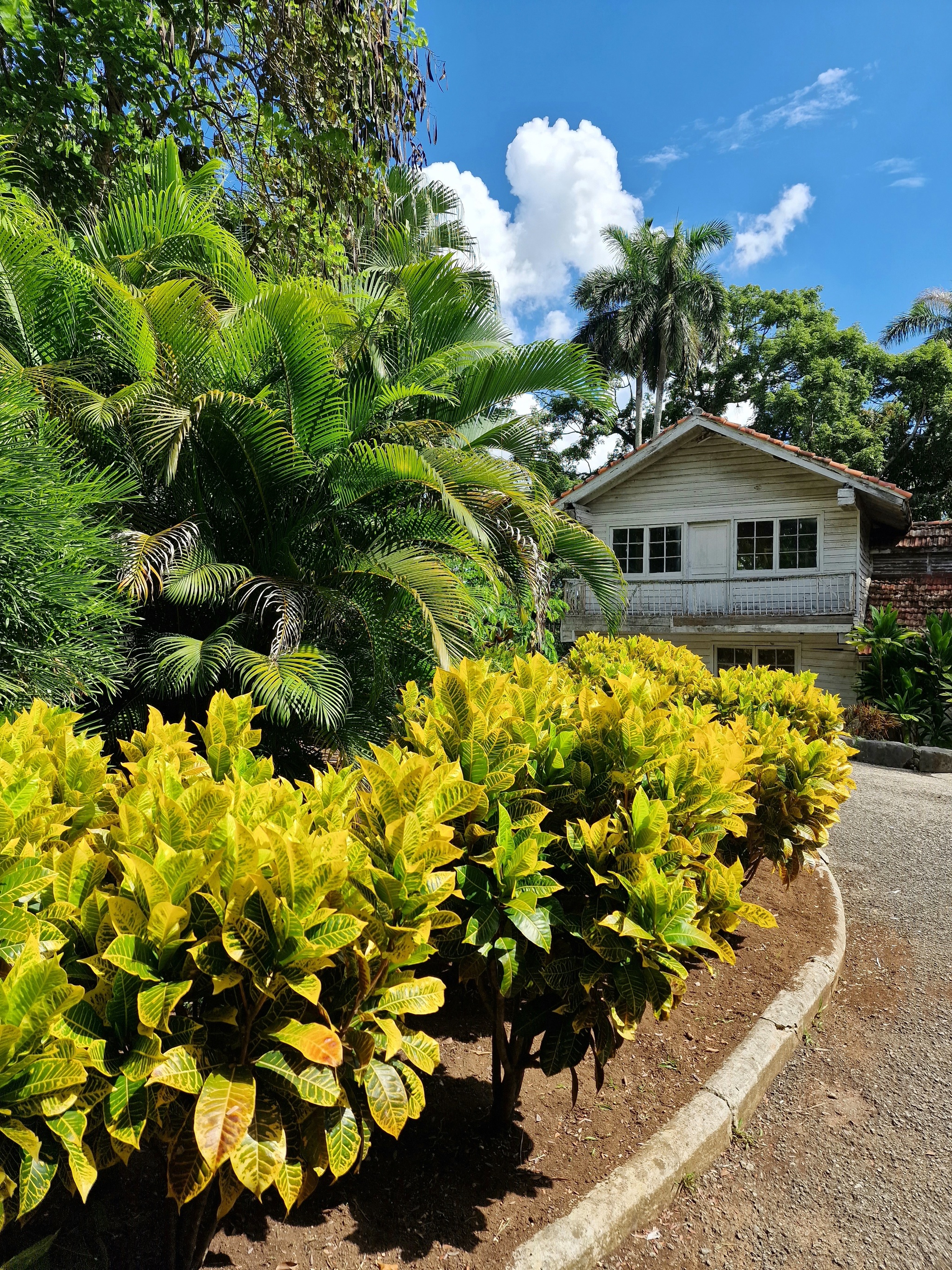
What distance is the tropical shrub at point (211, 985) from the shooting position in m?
1.18

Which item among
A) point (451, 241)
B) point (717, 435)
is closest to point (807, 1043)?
point (451, 241)

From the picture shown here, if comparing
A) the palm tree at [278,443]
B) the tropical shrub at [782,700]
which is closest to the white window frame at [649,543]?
the palm tree at [278,443]

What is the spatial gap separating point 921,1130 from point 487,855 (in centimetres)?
Result: 210

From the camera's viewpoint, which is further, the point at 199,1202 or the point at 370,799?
the point at 370,799

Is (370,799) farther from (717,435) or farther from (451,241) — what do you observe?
(717,435)

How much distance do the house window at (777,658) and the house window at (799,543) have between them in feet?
6.09

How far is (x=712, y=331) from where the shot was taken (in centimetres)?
3172

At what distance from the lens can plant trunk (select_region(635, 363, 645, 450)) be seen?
32.7m

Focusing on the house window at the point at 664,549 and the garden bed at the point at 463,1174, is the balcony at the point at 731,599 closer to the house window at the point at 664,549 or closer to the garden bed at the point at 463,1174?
the house window at the point at 664,549

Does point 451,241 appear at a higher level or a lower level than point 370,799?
higher

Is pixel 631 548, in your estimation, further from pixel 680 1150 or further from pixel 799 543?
pixel 680 1150

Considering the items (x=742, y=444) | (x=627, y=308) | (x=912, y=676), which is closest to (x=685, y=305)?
(x=627, y=308)

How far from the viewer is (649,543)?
17.3 metres

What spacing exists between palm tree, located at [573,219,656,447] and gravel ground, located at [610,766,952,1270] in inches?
1228
